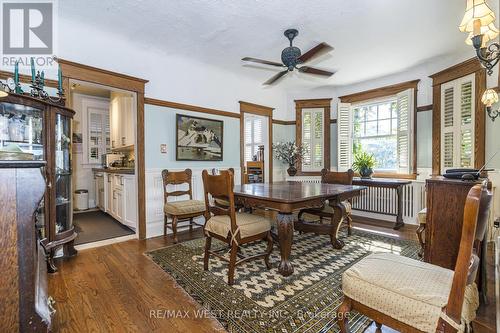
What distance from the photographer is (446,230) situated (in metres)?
1.56

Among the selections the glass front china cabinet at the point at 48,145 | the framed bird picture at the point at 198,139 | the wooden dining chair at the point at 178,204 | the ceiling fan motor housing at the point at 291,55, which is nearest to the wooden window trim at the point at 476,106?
the ceiling fan motor housing at the point at 291,55

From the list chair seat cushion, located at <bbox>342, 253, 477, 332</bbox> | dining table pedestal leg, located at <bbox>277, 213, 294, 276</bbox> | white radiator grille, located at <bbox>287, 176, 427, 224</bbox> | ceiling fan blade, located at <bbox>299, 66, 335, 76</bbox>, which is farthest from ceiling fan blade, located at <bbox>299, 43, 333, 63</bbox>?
white radiator grille, located at <bbox>287, 176, 427, 224</bbox>

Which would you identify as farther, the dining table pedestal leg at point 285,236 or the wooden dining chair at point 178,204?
the wooden dining chair at point 178,204

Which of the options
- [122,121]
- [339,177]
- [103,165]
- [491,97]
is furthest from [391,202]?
[103,165]

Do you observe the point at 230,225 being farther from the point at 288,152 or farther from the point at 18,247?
the point at 288,152

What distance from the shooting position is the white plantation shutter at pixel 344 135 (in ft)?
16.3

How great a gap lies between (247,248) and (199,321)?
1.32 m

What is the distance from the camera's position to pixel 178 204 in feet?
10.6

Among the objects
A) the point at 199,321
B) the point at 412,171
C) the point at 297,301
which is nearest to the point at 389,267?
the point at 297,301

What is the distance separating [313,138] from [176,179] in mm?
3219

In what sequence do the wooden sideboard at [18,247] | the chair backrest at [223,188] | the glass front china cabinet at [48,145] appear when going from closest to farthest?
1. the wooden sideboard at [18,247]
2. the chair backrest at [223,188]
3. the glass front china cabinet at [48,145]

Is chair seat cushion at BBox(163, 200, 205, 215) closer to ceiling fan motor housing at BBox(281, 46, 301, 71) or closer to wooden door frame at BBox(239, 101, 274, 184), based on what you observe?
wooden door frame at BBox(239, 101, 274, 184)

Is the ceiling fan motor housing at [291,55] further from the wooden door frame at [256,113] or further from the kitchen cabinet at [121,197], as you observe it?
the kitchen cabinet at [121,197]

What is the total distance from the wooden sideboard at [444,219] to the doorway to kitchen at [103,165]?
3352 mm
